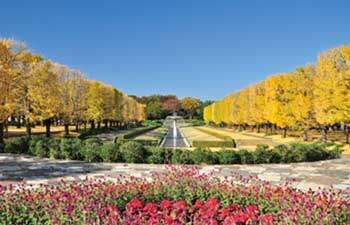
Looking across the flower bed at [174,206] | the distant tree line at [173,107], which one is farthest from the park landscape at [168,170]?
the distant tree line at [173,107]

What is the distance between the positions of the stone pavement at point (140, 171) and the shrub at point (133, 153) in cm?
65

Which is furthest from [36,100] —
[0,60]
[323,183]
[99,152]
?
[323,183]

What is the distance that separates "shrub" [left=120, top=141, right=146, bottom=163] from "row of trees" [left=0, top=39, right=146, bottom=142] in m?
10.7

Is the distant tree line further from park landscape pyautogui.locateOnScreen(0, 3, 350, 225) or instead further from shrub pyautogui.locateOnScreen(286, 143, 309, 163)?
shrub pyautogui.locateOnScreen(286, 143, 309, 163)

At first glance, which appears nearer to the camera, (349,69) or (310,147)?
(310,147)

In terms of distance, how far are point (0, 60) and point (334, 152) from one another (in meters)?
22.3

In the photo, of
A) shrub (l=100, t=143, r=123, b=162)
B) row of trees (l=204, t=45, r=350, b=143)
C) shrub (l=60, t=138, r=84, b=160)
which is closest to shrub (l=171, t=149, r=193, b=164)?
shrub (l=100, t=143, r=123, b=162)

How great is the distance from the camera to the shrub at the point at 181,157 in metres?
15.3

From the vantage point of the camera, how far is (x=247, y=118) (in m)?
54.7

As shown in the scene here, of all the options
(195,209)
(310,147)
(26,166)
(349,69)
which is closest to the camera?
(195,209)

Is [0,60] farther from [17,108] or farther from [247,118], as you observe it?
[247,118]

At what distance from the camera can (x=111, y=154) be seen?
52.3 ft

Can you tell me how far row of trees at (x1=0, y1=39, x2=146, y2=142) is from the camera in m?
26.9

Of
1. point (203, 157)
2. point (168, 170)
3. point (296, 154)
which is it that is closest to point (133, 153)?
point (203, 157)
